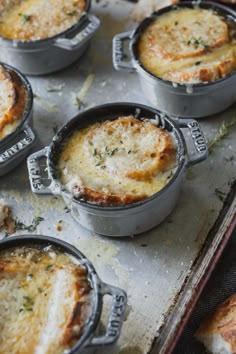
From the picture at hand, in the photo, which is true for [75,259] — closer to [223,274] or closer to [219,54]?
[223,274]

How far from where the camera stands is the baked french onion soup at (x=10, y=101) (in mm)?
3041

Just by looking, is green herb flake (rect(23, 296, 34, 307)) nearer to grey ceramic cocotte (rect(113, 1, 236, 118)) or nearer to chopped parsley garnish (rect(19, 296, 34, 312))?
chopped parsley garnish (rect(19, 296, 34, 312))

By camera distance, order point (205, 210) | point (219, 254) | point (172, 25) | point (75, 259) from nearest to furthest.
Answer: point (75, 259), point (219, 254), point (205, 210), point (172, 25)

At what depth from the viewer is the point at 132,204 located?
2658 millimetres

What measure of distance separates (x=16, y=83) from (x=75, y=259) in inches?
42.7

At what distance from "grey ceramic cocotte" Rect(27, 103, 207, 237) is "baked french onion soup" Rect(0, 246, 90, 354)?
283mm

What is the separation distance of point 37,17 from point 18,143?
33.9 inches

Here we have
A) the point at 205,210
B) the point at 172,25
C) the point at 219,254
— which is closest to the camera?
the point at 219,254

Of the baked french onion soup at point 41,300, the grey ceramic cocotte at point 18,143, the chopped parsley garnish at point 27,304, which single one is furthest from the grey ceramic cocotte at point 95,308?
the grey ceramic cocotte at point 18,143

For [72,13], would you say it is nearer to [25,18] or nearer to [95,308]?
[25,18]

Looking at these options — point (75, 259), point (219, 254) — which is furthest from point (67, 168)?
point (219, 254)

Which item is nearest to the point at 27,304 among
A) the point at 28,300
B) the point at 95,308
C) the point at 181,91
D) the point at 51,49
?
the point at 28,300

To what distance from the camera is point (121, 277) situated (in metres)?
2.77

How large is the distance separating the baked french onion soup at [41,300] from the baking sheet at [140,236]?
320 millimetres
